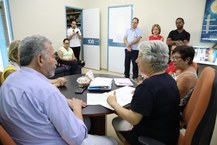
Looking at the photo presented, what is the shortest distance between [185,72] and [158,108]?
60 cm

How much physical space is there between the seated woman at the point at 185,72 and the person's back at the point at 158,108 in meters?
0.29

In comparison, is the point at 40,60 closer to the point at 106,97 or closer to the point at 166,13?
the point at 106,97

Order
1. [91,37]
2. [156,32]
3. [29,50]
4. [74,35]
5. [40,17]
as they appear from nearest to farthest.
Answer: [29,50] < [156,32] < [40,17] < [74,35] < [91,37]

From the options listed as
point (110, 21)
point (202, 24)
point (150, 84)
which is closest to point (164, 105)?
point (150, 84)

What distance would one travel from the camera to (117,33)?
5137 mm

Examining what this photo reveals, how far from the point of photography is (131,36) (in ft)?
14.5

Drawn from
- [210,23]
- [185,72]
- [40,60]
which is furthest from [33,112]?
[210,23]

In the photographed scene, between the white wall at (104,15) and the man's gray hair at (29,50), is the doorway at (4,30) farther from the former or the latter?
the man's gray hair at (29,50)

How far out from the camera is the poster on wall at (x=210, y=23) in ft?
11.7

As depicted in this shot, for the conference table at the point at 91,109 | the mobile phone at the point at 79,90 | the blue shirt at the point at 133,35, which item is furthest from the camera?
the blue shirt at the point at 133,35

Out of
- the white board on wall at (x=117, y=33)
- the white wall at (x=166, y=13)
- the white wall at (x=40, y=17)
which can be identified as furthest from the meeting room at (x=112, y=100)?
the white wall at (x=40, y=17)

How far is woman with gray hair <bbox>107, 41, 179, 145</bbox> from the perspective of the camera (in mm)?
1047

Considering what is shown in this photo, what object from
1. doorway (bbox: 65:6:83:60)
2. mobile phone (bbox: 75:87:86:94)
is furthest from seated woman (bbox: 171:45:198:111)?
doorway (bbox: 65:6:83:60)

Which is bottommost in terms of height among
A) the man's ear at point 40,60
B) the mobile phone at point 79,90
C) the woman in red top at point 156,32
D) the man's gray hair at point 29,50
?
the mobile phone at point 79,90
